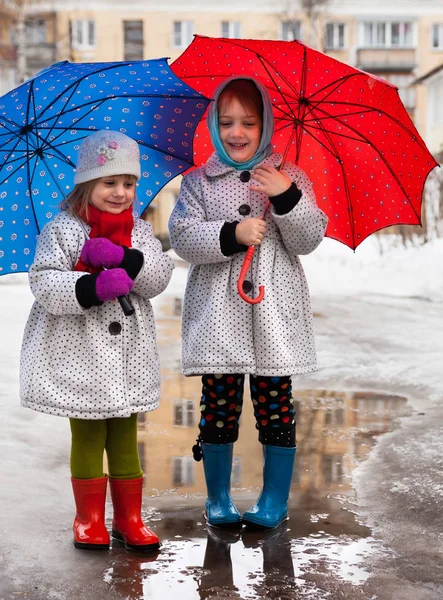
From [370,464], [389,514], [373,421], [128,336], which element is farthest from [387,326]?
[128,336]

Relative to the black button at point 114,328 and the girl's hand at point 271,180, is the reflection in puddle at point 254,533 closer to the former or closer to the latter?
the black button at point 114,328

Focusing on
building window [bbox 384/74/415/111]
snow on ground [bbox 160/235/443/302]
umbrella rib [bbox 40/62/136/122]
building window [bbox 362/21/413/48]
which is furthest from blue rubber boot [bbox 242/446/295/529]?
building window [bbox 362/21/413/48]

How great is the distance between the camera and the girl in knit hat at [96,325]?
11.8ft

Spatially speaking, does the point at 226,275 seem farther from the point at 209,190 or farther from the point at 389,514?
the point at 389,514

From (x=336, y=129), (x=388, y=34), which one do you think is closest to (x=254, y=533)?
(x=336, y=129)

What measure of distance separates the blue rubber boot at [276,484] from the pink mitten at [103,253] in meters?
1.05

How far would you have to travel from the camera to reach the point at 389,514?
4.21m

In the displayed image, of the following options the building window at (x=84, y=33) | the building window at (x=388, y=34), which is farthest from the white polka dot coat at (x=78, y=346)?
the building window at (x=388, y=34)

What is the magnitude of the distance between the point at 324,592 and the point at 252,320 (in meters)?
1.09

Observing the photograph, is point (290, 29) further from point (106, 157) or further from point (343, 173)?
point (106, 157)

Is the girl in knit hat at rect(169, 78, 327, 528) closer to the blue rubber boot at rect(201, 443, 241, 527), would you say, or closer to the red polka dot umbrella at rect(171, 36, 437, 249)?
the blue rubber boot at rect(201, 443, 241, 527)

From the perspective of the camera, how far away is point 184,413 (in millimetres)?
6156

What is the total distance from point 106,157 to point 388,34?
44.9 metres

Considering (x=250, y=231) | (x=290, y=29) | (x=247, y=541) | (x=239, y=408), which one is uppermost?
(x=290, y=29)
